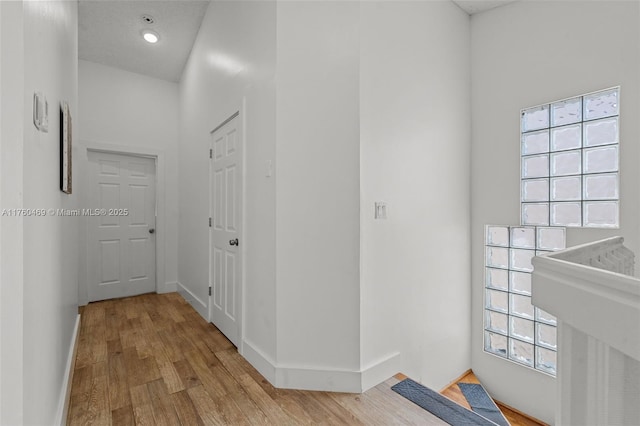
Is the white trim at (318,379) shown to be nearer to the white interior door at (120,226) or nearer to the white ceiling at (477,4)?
the white interior door at (120,226)

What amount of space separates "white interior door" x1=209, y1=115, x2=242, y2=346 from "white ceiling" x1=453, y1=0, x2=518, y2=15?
2508 millimetres

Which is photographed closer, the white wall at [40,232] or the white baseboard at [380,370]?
the white wall at [40,232]

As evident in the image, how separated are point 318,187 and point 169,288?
3404 mm

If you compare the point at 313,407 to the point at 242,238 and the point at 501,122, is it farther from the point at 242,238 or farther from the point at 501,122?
the point at 501,122

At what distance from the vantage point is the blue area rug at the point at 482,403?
2439 mm

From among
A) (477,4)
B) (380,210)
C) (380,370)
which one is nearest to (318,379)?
(380,370)

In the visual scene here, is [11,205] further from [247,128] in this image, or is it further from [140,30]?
[140,30]

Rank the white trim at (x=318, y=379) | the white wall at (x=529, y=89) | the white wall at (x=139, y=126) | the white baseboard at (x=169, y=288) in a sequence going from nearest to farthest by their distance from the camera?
the white trim at (x=318, y=379)
the white wall at (x=529, y=89)
the white wall at (x=139, y=126)
the white baseboard at (x=169, y=288)

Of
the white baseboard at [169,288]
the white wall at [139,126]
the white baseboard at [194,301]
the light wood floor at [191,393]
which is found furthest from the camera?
the white baseboard at [169,288]

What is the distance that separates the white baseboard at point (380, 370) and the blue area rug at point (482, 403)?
1.03 metres

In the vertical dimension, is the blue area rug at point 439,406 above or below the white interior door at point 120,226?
below

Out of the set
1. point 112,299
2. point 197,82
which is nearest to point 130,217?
point 112,299

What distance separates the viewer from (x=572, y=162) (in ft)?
8.18

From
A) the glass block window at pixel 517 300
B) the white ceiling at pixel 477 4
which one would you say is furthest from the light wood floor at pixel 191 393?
the white ceiling at pixel 477 4
